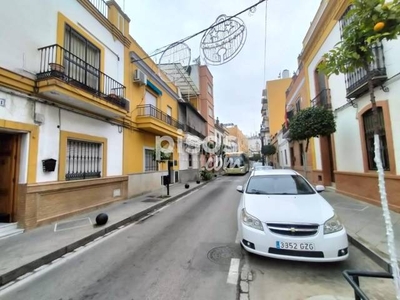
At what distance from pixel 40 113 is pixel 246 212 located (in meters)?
6.29

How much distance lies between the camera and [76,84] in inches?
274

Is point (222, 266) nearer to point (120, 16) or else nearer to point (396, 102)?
point (396, 102)

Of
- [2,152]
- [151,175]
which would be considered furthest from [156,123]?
[2,152]

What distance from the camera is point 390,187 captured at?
6.43m

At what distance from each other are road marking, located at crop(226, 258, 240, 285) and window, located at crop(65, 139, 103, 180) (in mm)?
6096

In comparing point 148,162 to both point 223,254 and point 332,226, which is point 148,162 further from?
point 332,226

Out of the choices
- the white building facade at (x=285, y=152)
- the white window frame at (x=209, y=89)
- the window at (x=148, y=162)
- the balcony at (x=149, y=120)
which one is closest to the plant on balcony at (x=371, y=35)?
the balcony at (x=149, y=120)

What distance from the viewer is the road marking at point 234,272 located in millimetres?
3168

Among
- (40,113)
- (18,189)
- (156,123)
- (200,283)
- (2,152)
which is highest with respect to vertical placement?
(156,123)

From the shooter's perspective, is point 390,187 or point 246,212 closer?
point 246,212

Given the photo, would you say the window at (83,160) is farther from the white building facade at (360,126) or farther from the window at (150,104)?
the white building facade at (360,126)

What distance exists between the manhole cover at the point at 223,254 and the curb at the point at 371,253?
229 cm

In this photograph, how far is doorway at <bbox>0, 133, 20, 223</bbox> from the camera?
5695 mm

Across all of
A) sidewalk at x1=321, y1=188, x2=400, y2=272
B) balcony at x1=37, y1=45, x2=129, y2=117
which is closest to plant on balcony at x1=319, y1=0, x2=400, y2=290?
sidewalk at x1=321, y1=188, x2=400, y2=272
